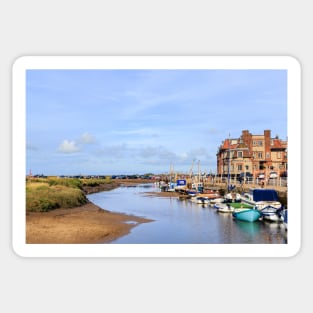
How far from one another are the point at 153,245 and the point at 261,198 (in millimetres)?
3210

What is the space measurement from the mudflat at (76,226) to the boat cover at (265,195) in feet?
8.12

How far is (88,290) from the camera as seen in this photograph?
5.64 m

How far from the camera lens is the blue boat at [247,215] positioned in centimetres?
879

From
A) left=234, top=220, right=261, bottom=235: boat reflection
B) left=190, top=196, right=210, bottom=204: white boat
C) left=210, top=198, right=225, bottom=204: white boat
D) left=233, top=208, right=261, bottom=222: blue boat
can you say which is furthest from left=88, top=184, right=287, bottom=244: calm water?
left=190, top=196, right=210, bottom=204: white boat

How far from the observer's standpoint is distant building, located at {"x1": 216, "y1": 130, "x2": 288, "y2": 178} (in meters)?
6.31

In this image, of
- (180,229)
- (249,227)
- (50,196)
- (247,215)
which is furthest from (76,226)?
(247,215)

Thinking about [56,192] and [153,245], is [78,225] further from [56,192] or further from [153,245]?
[153,245]

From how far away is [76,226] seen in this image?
6621 mm

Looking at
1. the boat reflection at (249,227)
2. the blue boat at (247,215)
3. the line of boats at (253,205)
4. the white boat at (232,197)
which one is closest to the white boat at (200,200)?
the line of boats at (253,205)
